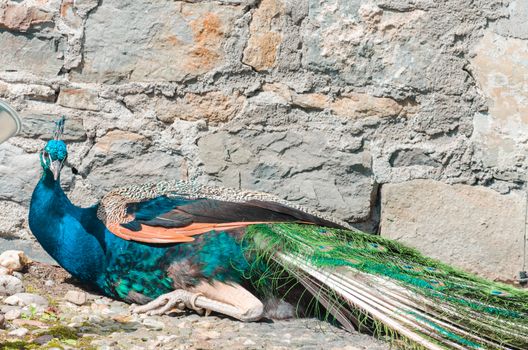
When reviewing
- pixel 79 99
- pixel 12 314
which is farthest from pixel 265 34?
pixel 12 314

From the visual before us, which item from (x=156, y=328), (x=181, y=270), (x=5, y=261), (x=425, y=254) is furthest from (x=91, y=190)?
(x=425, y=254)

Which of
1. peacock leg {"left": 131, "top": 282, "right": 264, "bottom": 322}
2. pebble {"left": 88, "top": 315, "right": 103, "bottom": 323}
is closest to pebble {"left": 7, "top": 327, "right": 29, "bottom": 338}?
pebble {"left": 88, "top": 315, "right": 103, "bottom": 323}

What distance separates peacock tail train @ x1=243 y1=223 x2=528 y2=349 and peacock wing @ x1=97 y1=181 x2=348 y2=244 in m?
0.05

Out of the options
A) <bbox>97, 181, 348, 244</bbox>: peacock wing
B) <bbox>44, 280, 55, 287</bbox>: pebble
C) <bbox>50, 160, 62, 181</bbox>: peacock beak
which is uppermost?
<bbox>50, 160, 62, 181</bbox>: peacock beak

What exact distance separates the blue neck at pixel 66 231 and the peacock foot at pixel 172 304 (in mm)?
254

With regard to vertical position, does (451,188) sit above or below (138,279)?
above

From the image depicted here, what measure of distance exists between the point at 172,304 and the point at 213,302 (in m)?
0.13

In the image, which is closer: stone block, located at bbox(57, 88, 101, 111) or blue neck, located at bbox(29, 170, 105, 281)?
blue neck, located at bbox(29, 170, 105, 281)

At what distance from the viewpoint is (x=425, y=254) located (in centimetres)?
324

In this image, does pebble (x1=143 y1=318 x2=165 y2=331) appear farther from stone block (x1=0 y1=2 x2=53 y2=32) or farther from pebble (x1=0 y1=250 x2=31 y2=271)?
Answer: stone block (x1=0 y1=2 x2=53 y2=32)

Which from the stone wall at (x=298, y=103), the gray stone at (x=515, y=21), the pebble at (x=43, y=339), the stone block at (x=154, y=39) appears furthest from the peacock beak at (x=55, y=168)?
the gray stone at (x=515, y=21)

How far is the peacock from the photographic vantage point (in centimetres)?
257

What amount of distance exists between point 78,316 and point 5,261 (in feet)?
1.72

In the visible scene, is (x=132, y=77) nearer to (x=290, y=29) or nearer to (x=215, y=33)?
(x=215, y=33)
